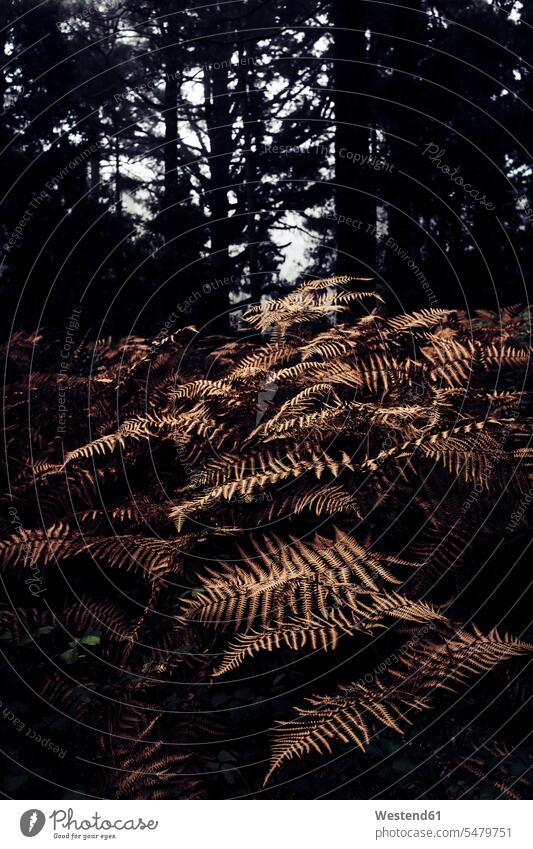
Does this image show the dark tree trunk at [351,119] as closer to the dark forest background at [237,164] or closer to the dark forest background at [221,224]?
the dark forest background at [221,224]

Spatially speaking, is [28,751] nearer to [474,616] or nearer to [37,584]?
[37,584]

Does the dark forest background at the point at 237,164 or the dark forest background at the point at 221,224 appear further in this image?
the dark forest background at the point at 237,164

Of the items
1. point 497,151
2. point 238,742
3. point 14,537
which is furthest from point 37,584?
point 497,151

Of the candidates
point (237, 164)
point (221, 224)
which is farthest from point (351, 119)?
point (221, 224)
